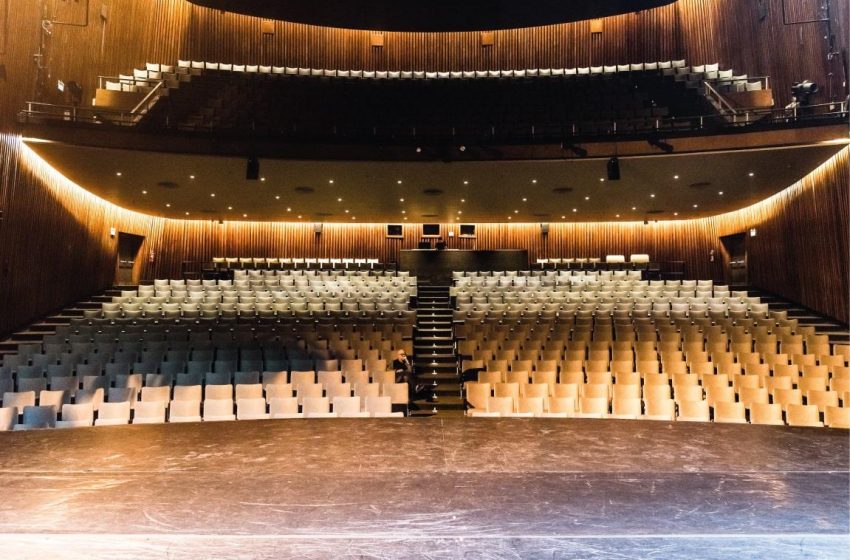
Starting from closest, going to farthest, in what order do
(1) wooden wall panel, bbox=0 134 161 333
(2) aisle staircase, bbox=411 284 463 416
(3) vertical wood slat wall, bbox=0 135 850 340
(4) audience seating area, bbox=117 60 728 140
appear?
1. (2) aisle staircase, bbox=411 284 463 416
2. (1) wooden wall panel, bbox=0 134 161 333
3. (3) vertical wood slat wall, bbox=0 135 850 340
4. (4) audience seating area, bbox=117 60 728 140

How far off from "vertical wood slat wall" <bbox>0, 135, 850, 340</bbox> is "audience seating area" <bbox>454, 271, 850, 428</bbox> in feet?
5.05

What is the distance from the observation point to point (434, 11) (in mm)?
12680

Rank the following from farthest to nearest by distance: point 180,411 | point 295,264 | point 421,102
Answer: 1. point 295,264
2. point 421,102
3. point 180,411

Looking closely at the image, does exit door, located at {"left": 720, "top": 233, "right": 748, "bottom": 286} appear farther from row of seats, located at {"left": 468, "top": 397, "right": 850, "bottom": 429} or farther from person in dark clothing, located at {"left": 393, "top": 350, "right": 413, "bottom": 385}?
person in dark clothing, located at {"left": 393, "top": 350, "right": 413, "bottom": 385}

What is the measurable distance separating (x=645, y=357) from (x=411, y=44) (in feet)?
39.7

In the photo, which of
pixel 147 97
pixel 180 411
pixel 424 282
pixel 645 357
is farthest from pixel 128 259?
pixel 645 357

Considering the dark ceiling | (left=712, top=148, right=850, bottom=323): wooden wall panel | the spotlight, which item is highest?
the dark ceiling

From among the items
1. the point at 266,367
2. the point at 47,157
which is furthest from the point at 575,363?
the point at 47,157

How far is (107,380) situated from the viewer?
4738 millimetres

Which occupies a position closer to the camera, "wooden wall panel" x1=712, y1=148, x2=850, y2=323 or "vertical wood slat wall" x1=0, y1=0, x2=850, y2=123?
"wooden wall panel" x1=712, y1=148, x2=850, y2=323

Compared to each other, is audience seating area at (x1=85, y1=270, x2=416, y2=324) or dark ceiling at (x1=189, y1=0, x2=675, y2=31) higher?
dark ceiling at (x1=189, y1=0, x2=675, y2=31)

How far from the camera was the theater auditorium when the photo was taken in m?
1.27

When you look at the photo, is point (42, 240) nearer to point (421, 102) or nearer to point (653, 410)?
point (421, 102)

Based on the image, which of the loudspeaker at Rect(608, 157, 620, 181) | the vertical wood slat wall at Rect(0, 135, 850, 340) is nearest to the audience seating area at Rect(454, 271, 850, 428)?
the vertical wood slat wall at Rect(0, 135, 850, 340)
